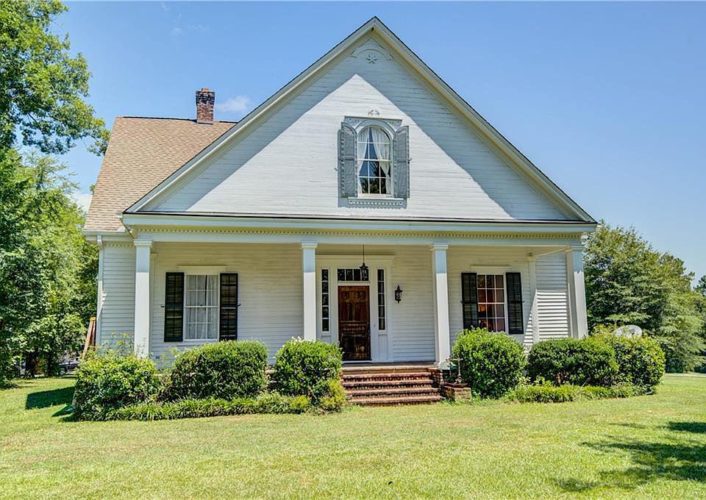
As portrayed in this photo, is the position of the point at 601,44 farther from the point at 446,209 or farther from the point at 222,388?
the point at 222,388

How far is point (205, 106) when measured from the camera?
17.7 metres

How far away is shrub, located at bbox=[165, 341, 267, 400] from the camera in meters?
10.5

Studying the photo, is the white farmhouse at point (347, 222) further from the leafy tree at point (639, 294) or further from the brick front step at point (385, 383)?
the leafy tree at point (639, 294)

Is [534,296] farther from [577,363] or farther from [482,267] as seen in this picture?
[577,363]

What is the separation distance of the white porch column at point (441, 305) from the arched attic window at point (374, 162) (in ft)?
6.43

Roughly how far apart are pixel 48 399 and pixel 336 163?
361 inches

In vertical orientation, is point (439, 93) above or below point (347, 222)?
above

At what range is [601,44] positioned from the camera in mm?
13086

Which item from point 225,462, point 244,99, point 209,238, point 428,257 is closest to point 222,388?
point 209,238

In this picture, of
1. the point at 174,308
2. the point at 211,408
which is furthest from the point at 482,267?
the point at 211,408

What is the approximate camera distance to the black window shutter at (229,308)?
526 inches

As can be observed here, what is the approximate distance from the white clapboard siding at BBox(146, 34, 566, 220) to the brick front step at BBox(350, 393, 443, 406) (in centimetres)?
433

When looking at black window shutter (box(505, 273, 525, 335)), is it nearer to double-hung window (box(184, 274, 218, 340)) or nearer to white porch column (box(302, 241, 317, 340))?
white porch column (box(302, 241, 317, 340))

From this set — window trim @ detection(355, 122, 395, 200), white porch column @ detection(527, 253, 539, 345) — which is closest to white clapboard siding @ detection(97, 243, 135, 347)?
window trim @ detection(355, 122, 395, 200)
